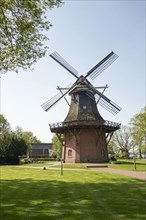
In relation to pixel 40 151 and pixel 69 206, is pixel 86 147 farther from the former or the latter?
pixel 40 151

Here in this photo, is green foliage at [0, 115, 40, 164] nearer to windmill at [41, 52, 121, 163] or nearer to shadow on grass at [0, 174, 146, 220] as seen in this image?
windmill at [41, 52, 121, 163]

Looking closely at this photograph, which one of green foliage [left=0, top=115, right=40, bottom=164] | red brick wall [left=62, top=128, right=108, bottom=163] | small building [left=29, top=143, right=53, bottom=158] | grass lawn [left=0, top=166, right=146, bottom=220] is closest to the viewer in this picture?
grass lawn [left=0, top=166, right=146, bottom=220]

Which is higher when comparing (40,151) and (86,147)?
(86,147)

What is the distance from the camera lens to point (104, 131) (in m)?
36.8

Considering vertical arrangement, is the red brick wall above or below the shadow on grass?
above

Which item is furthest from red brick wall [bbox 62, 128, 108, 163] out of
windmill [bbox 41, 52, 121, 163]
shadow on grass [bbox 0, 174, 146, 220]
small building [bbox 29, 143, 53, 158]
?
small building [bbox 29, 143, 53, 158]

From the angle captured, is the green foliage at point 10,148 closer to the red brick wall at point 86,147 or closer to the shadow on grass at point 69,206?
the red brick wall at point 86,147

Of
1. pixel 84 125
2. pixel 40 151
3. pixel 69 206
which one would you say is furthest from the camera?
pixel 40 151

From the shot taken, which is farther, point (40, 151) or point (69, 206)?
point (40, 151)

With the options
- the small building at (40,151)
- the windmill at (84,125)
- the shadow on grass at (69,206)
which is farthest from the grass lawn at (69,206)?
the small building at (40,151)

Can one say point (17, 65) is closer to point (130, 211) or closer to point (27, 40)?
point (27, 40)

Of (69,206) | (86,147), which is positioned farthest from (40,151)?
(69,206)

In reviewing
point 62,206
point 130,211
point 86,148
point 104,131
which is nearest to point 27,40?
point 62,206

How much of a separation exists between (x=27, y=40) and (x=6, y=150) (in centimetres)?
3218
